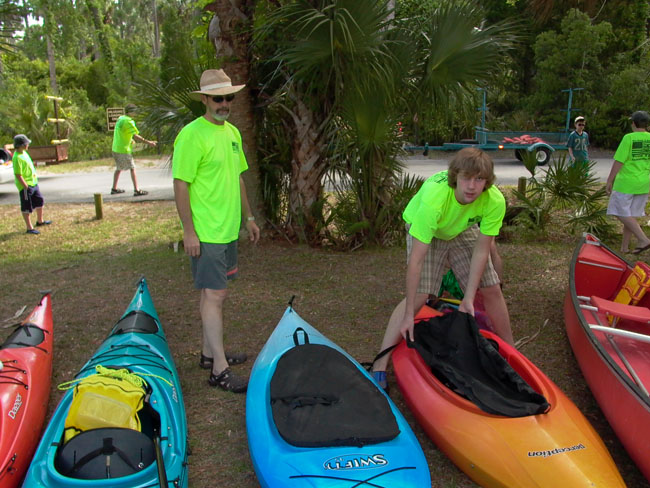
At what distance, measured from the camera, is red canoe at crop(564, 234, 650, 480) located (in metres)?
2.88

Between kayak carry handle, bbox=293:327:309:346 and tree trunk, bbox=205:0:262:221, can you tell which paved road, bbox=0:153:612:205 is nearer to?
tree trunk, bbox=205:0:262:221

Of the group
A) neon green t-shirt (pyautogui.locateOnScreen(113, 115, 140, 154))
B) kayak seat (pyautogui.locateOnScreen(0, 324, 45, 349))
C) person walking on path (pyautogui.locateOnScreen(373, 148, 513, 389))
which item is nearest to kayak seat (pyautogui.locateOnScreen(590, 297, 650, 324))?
person walking on path (pyautogui.locateOnScreen(373, 148, 513, 389))

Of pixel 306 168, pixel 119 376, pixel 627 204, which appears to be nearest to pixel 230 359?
pixel 119 376

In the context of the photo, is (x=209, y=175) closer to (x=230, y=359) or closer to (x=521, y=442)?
(x=230, y=359)

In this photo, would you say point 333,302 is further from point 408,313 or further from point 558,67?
point 558,67

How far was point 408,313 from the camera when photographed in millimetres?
3609

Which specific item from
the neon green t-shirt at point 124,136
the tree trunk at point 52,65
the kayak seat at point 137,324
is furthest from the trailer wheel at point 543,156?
the tree trunk at point 52,65

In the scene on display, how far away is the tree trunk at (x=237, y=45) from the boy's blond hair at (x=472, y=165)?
410 centimetres

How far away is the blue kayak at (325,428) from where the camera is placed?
8.36 ft

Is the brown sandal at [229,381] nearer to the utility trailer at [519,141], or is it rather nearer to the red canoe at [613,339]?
the red canoe at [613,339]

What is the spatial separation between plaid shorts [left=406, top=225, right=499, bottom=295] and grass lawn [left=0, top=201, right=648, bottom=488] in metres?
0.83

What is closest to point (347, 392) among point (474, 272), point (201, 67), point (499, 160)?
point (474, 272)

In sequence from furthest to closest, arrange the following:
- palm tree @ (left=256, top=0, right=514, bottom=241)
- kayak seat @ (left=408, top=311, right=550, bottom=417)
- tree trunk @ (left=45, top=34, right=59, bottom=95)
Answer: tree trunk @ (left=45, top=34, right=59, bottom=95)
palm tree @ (left=256, top=0, right=514, bottom=241)
kayak seat @ (left=408, top=311, right=550, bottom=417)

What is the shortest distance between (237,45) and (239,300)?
3247 millimetres
